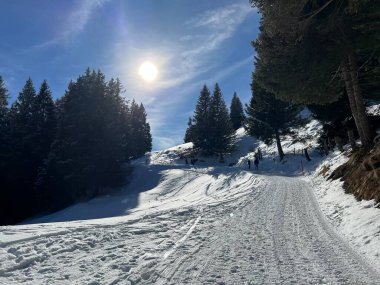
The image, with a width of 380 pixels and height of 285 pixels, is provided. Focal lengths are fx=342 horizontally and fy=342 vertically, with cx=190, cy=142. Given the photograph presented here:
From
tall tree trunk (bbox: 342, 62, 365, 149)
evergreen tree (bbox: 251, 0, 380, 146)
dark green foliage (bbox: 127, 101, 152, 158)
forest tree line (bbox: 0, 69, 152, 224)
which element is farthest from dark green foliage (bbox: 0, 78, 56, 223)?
tall tree trunk (bbox: 342, 62, 365, 149)

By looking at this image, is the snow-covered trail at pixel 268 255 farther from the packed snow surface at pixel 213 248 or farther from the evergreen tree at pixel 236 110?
the evergreen tree at pixel 236 110

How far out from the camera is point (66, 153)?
3553cm

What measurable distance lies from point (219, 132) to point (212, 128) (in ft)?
4.60

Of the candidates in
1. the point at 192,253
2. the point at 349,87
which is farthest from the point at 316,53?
the point at 192,253

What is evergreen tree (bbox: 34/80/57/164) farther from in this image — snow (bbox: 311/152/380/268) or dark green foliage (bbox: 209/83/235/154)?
snow (bbox: 311/152/380/268)

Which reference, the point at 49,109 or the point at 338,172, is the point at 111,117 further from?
→ the point at 338,172

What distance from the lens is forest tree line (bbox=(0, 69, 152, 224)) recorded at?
117 ft

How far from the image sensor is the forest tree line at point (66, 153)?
117 ft

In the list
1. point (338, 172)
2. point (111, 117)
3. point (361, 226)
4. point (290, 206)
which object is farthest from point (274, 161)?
point (361, 226)

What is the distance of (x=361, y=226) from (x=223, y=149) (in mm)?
46766

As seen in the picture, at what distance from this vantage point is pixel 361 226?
848 centimetres

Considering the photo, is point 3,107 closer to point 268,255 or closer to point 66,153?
point 66,153

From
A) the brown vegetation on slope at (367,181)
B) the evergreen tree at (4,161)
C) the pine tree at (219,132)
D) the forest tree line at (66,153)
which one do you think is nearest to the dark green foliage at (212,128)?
the pine tree at (219,132)

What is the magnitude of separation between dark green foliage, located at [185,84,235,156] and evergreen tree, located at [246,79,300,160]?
1177 centimetres
